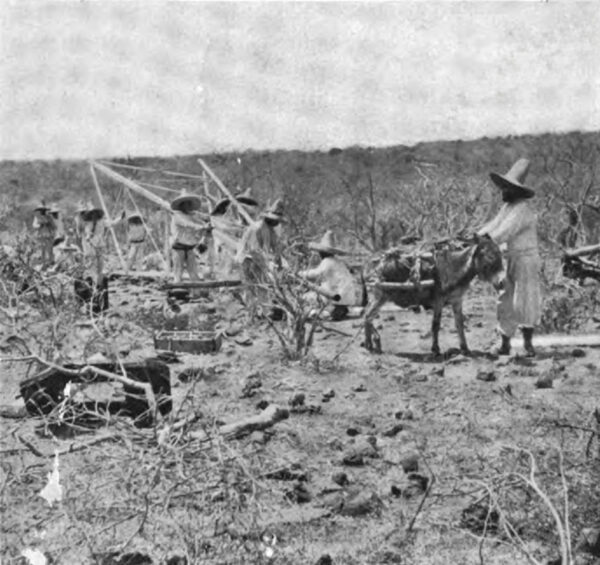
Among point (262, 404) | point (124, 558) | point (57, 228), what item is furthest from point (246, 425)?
point (57, 228)

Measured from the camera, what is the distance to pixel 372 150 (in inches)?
1980

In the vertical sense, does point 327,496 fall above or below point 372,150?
below

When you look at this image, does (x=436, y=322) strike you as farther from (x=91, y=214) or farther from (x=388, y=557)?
(x=91, y=214)

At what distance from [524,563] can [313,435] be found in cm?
266

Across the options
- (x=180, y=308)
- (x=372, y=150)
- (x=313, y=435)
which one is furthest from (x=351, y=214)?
(x=372, y=150)

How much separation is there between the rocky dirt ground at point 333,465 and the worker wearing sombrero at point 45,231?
9.04 meters

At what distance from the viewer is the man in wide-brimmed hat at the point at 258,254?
11914 mm

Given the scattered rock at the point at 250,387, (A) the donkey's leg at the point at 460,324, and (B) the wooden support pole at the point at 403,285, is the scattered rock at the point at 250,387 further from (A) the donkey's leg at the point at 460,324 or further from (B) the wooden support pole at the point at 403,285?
(A) the donkey's leg at the point at 460,324

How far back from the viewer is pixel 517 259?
10.0 meters

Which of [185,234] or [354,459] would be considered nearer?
[354,459]

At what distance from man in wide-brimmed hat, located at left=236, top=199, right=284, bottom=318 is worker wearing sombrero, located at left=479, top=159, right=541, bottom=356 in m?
2.79

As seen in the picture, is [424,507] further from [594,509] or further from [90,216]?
[90,216]

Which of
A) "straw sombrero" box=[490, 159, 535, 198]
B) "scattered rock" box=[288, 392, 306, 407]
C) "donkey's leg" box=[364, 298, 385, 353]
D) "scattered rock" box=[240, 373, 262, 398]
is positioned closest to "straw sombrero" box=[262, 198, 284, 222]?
"donkey's leg" box=[364, 298, 385, 353]

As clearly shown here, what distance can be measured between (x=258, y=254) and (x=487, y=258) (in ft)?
10.7
